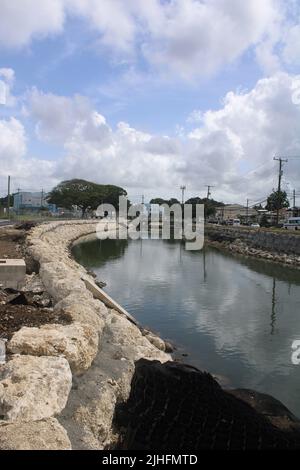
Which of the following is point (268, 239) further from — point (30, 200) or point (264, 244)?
point (30, 200)

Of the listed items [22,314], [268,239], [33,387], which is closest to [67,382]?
[33,387]

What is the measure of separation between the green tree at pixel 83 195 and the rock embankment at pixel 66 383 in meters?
106

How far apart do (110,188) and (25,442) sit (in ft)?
403

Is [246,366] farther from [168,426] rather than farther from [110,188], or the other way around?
[110,188]

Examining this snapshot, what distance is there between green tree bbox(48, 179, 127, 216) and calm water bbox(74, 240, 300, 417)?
7903 centimetres

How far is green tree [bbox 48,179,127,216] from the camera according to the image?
115 metres

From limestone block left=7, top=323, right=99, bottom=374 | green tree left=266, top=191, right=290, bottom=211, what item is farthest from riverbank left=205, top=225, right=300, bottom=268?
green tree left=266, top=191, right=290, bottom=211

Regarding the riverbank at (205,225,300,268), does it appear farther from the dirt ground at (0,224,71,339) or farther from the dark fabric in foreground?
the dark fabric in foreground

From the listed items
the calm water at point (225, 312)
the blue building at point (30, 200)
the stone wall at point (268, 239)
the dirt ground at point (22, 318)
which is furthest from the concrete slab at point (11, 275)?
the blue building at point (30, 200)

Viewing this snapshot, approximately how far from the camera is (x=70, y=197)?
11581cm

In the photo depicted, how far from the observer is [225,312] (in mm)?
19391

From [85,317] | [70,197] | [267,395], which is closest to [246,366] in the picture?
[267,395]

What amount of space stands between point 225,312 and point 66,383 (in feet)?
45.0

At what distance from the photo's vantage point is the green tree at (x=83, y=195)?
114938 mm
